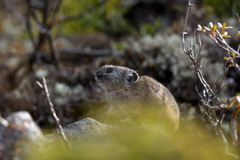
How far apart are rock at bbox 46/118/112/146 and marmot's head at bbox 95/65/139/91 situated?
2.94 ft

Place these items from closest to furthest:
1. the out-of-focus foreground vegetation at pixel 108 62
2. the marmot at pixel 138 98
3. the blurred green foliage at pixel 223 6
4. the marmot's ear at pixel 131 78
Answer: the marmot at pixel 138 98, the marmot's ear at pixel 131 78, the out-of-focus foreground vegetation at pixel 108 62, the blurred green foliage at pixel 223 6

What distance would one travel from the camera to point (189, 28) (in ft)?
32.4

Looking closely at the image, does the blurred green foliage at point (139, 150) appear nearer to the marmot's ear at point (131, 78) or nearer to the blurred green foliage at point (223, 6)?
the marmot's ear at point (131, 78)

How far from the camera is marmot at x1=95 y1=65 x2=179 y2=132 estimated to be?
528 centimetres

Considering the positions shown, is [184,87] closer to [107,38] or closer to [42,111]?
[42,111]

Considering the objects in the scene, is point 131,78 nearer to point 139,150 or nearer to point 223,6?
point 139,150

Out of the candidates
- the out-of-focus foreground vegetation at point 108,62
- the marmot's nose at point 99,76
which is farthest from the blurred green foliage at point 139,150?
the marmot's nose at point 99,76

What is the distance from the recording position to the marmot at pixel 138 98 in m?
5.28

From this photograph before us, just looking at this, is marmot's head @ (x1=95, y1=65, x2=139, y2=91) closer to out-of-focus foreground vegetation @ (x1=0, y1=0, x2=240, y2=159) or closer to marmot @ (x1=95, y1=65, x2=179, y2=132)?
marmot @ (x1=95, y1=65, x2=179, y2=132)

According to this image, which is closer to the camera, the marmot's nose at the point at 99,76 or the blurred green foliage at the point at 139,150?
the blurred green foliage at the point at 139,150

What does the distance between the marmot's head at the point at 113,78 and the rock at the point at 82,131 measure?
35.3 inches

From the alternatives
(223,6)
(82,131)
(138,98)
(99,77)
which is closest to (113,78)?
(99,77)

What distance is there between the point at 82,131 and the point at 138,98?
133 centimetres

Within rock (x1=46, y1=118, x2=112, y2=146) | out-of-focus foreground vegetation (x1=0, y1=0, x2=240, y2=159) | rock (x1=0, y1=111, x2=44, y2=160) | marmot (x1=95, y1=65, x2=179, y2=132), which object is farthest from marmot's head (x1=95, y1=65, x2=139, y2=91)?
rock (x1=0, y1=111, x2=44, y2=160)
